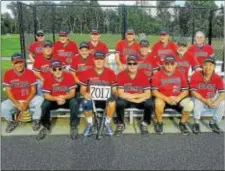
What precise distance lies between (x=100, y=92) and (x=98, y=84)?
0.49ft

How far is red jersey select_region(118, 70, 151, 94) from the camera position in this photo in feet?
16.3

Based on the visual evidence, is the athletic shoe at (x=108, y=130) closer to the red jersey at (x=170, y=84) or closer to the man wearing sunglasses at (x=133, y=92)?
the man wearing sunglasses at (x=133, y=92)

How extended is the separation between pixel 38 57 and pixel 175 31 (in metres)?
5.86

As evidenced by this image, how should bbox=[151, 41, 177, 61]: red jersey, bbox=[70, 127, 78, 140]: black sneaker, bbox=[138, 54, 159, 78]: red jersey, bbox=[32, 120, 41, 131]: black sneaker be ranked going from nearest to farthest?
bbox=[70, 127, 78, 140]: black sneaker, bbox=[32, 120, 41, 131]: black sneaker, bbox=[138, 54, 159, 78]: red jersey, bbox=[151, 41, 177, 61]: red jersey

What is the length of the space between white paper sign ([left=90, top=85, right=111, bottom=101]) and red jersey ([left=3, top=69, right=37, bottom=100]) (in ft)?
3.60

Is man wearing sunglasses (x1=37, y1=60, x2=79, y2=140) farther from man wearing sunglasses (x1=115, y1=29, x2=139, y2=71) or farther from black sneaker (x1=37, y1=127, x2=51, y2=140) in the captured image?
man wearing sunglasses (x1=115, y1=29, x2=139, y2=71)

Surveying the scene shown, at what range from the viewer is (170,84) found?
498 centimetres

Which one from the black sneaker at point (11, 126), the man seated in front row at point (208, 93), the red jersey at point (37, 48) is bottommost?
the black sneaker at point (11, 126)

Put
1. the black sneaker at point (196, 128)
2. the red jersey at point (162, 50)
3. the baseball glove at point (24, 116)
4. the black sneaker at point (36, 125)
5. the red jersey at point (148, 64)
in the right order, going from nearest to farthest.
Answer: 1. the black sneaker at point (196, 128)
2. the black sneaker at point (36, 125)
3. the baseball glove at point (24, 116)
4. the red jersey at point (148, 64)
5. the red jersey at point (162, 50)

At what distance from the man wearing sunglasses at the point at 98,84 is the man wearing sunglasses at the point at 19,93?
2.73ft

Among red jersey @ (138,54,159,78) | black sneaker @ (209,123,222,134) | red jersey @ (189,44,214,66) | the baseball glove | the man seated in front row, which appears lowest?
black sneaker @ (209,123,222,134)

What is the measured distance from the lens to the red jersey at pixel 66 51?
634cm

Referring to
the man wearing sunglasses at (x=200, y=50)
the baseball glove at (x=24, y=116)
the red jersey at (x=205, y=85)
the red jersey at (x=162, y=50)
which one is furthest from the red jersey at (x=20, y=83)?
Result: the man wearing sunglasses at (x=200, y=50)

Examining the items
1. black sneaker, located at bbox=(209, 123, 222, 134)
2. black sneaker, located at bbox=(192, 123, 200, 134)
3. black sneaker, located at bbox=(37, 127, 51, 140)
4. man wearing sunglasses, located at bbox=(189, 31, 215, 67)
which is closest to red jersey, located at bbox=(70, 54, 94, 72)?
black sneaker, located at bbox=(37, 127, 51, 140)
